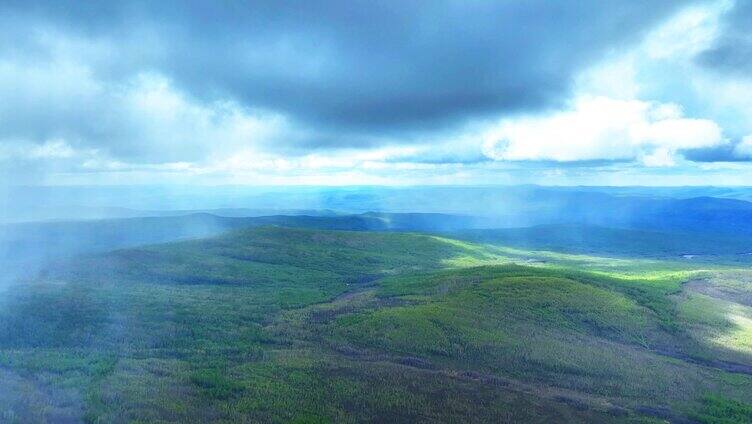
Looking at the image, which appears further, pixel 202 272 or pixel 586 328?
pixel 202 272

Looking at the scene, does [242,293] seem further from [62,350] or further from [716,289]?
[716,289]

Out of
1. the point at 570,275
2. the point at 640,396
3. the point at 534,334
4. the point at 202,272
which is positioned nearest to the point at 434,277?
the point at 570,275

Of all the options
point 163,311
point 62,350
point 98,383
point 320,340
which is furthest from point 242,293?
point 98,383

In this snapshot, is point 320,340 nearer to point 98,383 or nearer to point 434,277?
point 98,383

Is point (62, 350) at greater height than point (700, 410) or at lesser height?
greater

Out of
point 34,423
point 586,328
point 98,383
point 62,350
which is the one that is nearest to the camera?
point 34,423

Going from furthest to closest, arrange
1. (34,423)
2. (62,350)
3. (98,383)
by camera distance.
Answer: (62,350), (98,383), (34,423)
